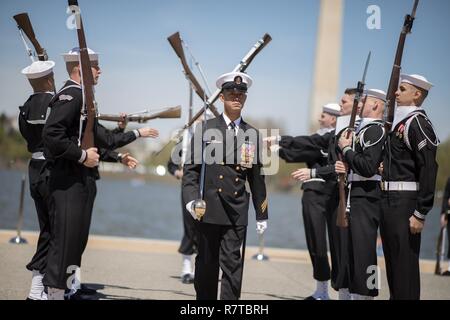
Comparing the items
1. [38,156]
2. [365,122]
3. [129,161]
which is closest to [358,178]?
[365,122]

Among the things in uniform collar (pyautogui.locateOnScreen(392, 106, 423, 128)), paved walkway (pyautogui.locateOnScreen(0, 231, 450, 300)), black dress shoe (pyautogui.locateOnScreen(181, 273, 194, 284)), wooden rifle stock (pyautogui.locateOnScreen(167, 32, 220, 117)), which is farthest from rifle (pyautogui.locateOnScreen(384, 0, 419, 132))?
black dress shoe (pyautogui.locateOnScreen(181, 273, 194, 284))

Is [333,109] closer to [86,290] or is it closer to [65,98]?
[86,290]

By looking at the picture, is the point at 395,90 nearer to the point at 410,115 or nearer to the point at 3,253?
the point at 410,115

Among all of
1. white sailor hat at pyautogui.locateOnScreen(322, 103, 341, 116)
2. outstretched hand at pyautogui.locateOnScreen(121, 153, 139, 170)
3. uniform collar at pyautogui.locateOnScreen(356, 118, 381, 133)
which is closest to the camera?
uniform collar at pyautogui.locateOnScreen(356, 118, 381, 133)

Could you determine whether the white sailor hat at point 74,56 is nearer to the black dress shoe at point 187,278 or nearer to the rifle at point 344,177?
the rifle at point 344,177

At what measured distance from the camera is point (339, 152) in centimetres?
805

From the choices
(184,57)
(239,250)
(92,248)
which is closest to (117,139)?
(184,57)

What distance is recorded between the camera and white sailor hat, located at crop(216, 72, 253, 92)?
6.99m

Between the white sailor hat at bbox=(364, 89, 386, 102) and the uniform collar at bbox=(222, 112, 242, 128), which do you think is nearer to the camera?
the uniform collar at bbox=(222, 112, 242, 128)

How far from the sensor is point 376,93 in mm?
7828

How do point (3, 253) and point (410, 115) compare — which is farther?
point (3, 253)

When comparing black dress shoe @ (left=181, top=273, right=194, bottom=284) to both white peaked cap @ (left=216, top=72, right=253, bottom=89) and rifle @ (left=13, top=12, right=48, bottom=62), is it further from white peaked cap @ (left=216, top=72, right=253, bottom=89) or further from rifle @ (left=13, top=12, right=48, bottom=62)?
white peaked cap @ (left=216, top=72, right=253, bottom=89)

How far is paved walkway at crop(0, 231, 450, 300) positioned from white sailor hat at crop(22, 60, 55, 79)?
227 cm
